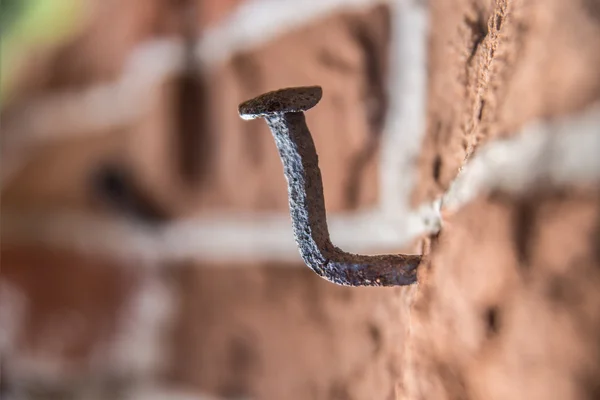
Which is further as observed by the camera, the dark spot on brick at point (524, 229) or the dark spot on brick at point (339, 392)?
the dark spot on brick at point (339, 392)

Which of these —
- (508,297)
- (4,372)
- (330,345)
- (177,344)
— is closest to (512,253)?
(508,297)

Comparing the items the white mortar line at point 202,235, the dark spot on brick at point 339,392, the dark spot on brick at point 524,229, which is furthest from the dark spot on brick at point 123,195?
the dark spot on brick at point 524,229

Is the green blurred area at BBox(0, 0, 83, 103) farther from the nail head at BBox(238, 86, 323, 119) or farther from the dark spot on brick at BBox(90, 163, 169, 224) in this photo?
the nail head at BBox(238, 86, 323, 119)

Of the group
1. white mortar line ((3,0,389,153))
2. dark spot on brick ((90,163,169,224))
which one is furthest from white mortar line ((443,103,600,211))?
dark spot on brick ((90,163,169,224))

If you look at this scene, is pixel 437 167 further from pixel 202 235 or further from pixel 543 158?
pixel 202 235

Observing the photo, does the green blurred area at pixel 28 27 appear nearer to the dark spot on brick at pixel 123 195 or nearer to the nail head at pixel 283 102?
the dark spot on brick at pixel 123 195

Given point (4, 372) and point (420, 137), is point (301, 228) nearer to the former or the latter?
point (420, 137)
